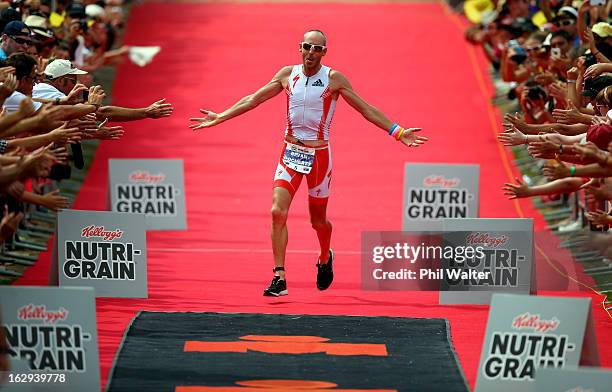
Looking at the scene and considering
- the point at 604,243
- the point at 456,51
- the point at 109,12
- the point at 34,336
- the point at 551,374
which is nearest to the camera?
the point at 551,374

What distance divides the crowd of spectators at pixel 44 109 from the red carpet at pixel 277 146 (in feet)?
4.12

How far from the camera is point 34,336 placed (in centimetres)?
947

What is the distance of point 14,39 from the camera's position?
14.0 meters

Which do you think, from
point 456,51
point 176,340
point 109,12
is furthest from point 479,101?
point 176,340

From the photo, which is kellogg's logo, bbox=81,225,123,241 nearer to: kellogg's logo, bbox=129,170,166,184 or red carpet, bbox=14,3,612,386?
red carpet, bbox=14,3,612,386

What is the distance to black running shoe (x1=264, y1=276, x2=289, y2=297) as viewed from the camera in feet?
43.0

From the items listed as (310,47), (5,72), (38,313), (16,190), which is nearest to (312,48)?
(310,47)

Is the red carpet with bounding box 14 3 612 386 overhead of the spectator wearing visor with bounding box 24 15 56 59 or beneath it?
beneath

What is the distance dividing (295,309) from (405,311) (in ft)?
3.12

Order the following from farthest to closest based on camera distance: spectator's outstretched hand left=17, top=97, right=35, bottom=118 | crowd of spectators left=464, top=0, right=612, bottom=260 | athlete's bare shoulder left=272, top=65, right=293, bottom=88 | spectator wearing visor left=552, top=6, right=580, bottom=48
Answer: spectator wearing visor left=552, top=6, right=580, bottom=48 → athlete's bare shoulder left=272, top=65, right=293, bottom=88 → crowd of spectators left=464, top=0, right=612, bottom=260 → spectator's outstretched hand left=17, top=97, right=35, bottom=118

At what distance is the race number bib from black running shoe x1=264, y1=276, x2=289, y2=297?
1004 mm

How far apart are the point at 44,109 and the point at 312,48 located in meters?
3.65

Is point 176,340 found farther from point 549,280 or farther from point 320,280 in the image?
point 549,280

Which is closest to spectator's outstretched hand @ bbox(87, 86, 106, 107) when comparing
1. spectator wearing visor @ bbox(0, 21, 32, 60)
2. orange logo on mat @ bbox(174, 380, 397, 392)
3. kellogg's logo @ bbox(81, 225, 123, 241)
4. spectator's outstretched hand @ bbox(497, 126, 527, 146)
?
kellogg's logo @ bbox(81, 225, 123, 241)
